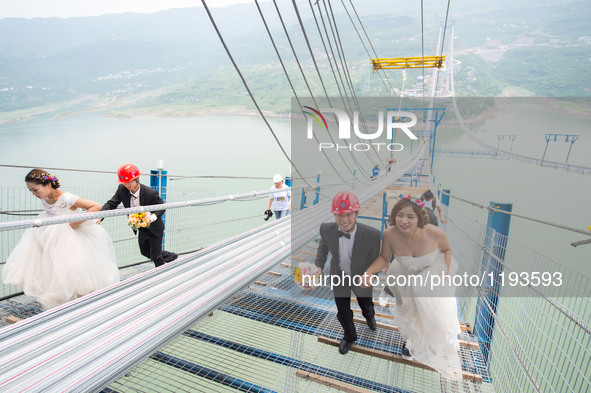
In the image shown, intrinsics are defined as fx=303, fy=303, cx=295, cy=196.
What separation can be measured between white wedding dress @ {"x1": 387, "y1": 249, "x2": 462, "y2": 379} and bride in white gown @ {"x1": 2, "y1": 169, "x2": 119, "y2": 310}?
1.61m

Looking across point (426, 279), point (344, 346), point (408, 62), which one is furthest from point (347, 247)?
point (408, 62)

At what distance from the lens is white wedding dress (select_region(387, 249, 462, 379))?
130cm

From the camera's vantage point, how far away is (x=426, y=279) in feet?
4.30

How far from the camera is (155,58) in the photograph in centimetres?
5419

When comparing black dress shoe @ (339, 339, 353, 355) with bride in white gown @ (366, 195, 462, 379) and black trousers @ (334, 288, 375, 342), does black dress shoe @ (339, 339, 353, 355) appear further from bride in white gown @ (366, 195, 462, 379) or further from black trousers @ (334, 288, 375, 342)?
bride in white gown @ (366, 195, 462, 379)

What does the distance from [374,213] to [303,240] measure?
461cm

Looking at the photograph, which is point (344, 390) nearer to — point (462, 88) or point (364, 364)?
point (364, 364)

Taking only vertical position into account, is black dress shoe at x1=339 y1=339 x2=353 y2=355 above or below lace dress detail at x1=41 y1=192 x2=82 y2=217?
below

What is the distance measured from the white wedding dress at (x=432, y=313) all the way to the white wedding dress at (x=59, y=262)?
161 cm

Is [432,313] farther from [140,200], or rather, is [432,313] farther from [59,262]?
[59,262]

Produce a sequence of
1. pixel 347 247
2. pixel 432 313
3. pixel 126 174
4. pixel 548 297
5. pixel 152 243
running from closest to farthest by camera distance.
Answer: pixel 548 297 < pixel 432 313 < pixel 347 247 < pixel 126 174 < pixel 152 243

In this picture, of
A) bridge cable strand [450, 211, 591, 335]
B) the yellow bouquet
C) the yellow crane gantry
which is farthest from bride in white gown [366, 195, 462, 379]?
the yellow crane gantry

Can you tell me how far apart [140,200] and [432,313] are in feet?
5.82

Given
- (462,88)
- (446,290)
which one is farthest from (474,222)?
(462,88)
